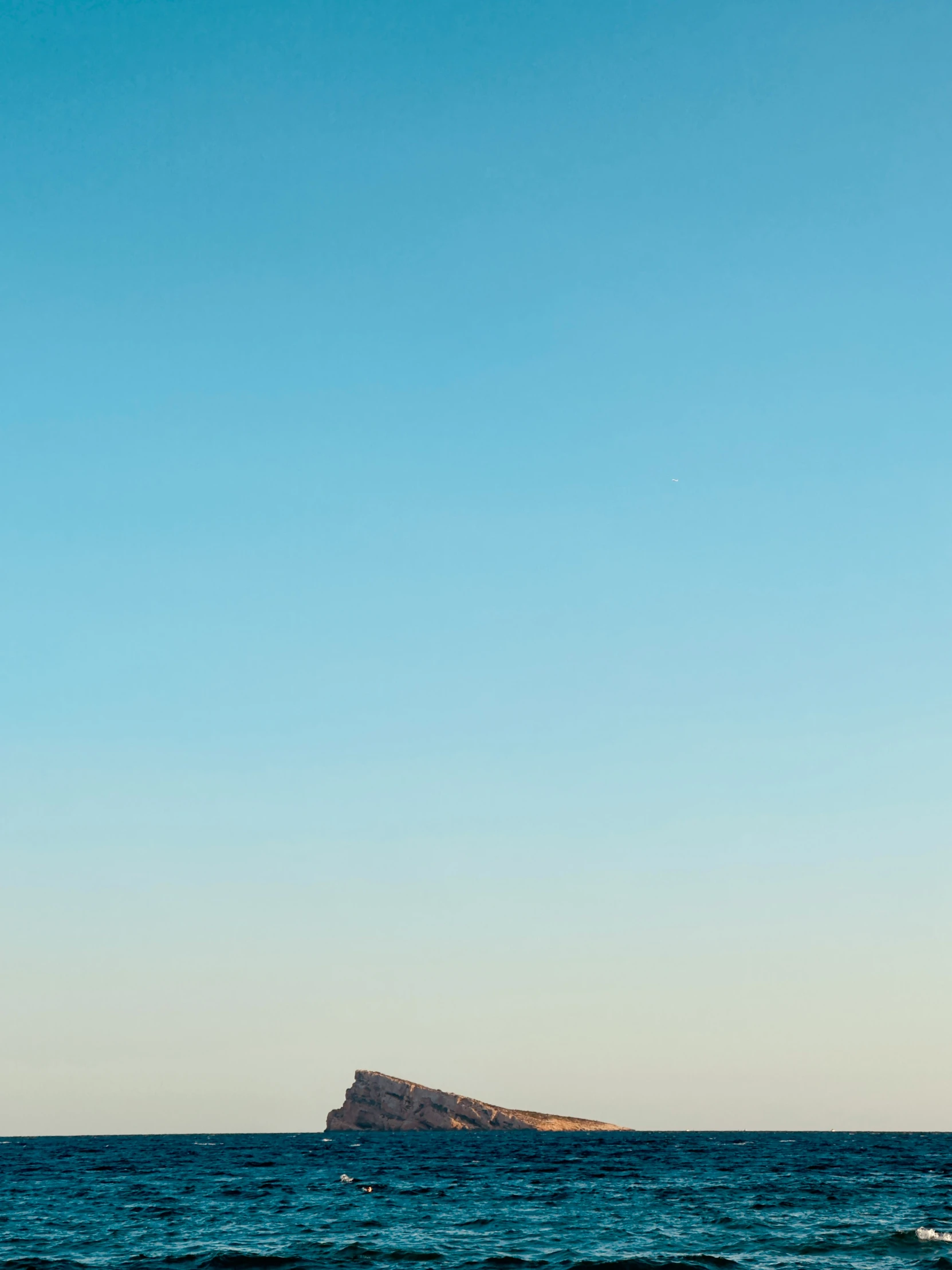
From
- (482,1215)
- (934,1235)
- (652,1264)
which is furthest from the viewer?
(482,1215)

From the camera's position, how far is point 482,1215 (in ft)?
187

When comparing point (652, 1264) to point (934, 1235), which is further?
point (934, 1235)

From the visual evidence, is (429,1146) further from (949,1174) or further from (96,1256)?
(96,1256)

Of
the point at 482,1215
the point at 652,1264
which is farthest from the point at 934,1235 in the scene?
the point at 482,1215

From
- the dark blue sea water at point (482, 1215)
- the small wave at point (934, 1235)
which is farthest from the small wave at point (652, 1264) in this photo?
the small wave at point (934, 1235)

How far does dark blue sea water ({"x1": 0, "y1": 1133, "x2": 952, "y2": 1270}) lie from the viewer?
42.8m

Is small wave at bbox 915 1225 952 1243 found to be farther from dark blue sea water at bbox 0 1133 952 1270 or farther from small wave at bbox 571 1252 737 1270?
small wave at bbox 571 1252 737 1270

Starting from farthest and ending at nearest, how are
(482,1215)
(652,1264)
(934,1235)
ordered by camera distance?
(482,1215)
(934,1235)
(652,1264)

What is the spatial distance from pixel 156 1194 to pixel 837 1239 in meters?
47.8

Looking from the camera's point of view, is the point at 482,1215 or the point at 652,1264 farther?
the point at 482,1215

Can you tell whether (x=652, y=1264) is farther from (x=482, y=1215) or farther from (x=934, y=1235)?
(x=482, y=1215)

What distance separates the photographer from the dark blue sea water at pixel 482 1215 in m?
42.8

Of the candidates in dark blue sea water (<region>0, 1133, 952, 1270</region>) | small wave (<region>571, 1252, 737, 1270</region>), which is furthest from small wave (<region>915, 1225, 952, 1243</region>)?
small wave (<region>571, 1252, 737, 1270</region>)

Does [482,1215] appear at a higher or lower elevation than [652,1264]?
lower
